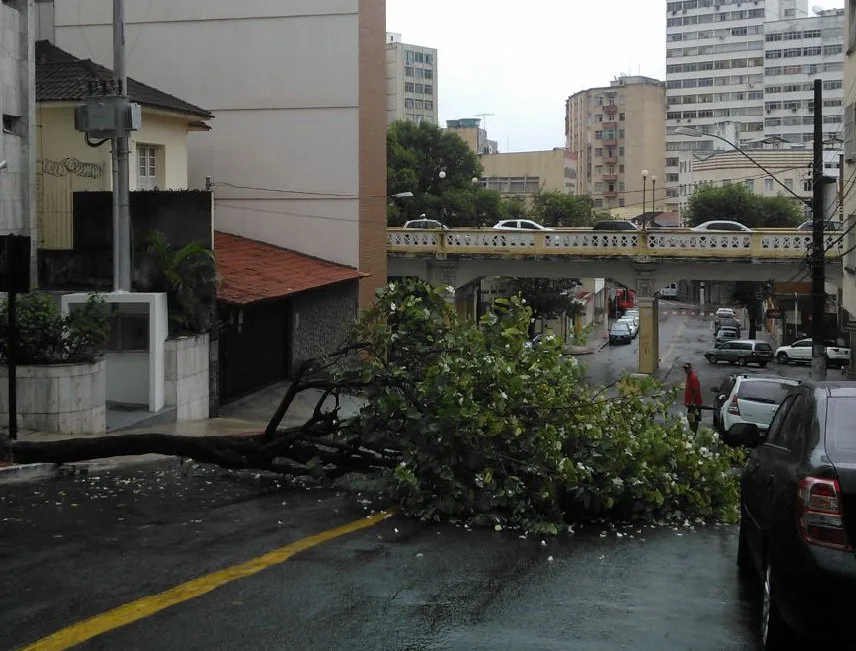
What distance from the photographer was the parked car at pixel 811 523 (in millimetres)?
5395

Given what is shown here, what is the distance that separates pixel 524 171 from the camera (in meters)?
122

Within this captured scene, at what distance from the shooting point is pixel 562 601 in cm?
727

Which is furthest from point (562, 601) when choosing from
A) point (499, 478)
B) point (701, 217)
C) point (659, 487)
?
point (701, 217)

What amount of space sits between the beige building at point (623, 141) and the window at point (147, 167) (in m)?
117

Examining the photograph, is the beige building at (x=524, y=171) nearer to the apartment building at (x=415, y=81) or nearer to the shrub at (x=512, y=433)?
the apartment building at (x=415, y=81)

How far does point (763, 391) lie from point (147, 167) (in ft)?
49.0


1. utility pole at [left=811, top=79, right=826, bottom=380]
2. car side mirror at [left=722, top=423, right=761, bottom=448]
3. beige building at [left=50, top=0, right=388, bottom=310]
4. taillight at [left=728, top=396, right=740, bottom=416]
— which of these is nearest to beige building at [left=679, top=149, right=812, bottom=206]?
beige building at [left=50, top=0, right=388, bottom=310]

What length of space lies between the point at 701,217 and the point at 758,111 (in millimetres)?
71403

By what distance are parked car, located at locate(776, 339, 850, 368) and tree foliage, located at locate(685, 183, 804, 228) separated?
27833 mm

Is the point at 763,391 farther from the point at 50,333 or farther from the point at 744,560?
the point at 744,560

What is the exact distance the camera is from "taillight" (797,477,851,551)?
5.42 metres

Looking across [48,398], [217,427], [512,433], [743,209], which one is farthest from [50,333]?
[743,209]

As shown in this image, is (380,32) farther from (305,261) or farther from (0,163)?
A: (0,163)

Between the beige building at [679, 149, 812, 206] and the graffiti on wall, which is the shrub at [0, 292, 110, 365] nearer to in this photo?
the graffiti on wall
